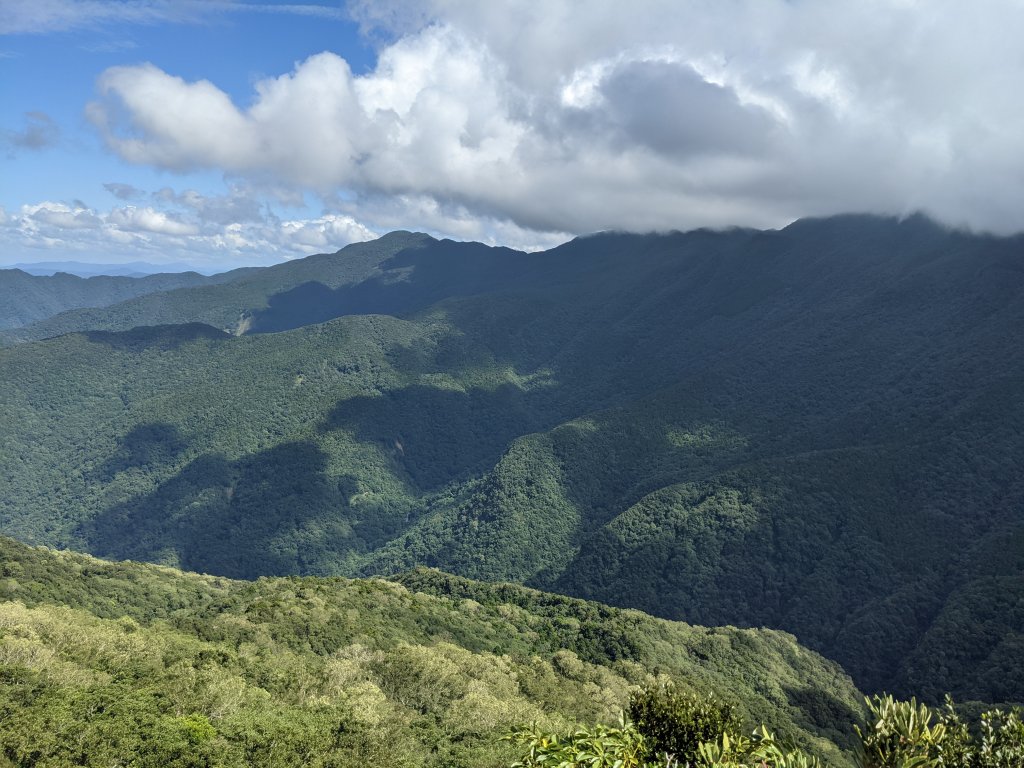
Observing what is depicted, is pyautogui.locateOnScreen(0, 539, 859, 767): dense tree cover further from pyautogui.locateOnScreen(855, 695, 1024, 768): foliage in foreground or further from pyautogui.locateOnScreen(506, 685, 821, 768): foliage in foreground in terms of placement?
pyautogui.locateOnScreen(855, 695, 1024, 768): foliage in foreground

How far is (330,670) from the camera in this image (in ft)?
238

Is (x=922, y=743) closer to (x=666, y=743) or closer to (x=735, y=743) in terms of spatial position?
(x=735, y=743)

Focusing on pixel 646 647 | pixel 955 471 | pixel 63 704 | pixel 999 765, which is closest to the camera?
pixel 999 765

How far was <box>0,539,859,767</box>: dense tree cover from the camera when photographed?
161 feet

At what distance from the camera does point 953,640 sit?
139000 mm

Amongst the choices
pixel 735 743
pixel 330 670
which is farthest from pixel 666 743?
pixel 330 670

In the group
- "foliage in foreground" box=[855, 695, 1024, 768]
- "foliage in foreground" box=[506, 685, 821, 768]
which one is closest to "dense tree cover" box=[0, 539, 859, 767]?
"foliage in foreground" box=[506, 685, 821, 768]

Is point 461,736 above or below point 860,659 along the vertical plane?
above

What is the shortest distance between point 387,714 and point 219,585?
10187cm

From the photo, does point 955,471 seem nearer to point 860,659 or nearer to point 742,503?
point 742,503

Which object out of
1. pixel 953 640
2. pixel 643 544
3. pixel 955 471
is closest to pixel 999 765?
pixel 953 640

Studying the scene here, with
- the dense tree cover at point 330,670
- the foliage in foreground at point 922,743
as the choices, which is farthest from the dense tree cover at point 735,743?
the dense tree cover at point 330,670

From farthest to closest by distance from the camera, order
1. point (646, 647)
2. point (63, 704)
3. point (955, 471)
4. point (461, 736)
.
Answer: point (955, 471)
point (646, 647)
point (461, 736)
point (63, 704)

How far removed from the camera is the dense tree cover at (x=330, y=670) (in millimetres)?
49219
